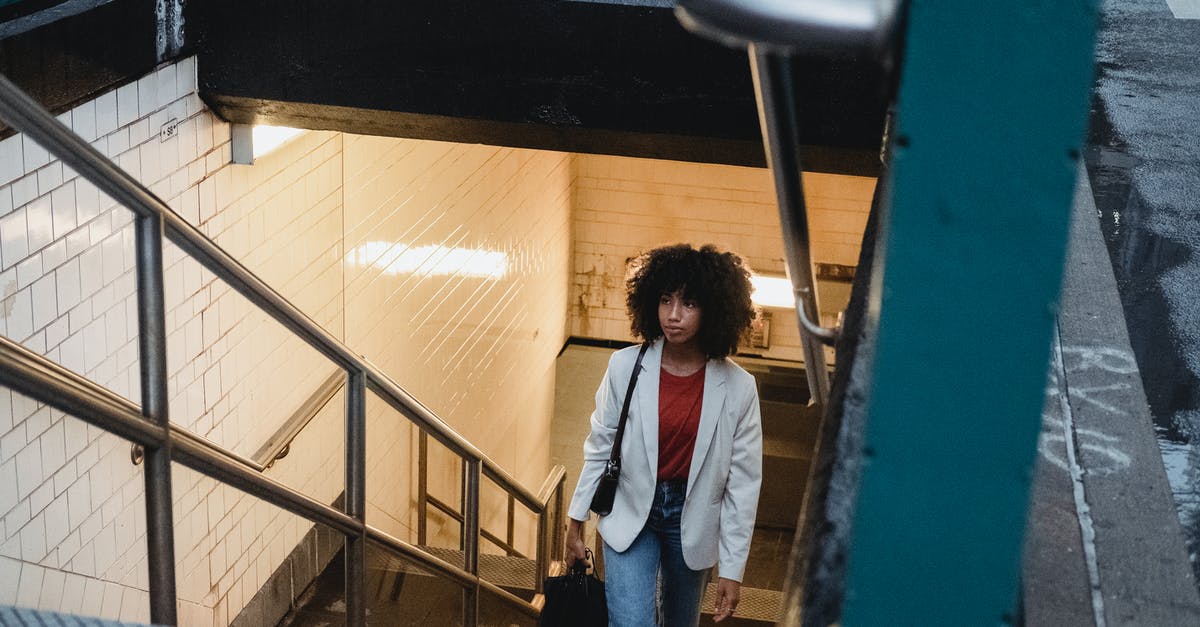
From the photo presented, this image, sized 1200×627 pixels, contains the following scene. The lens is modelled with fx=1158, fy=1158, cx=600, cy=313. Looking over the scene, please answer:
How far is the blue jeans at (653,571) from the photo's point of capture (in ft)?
11.1

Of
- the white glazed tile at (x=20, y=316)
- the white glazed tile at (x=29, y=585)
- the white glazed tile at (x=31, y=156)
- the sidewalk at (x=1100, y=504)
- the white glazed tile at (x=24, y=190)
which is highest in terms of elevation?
the white glazed tile at (x=31, y=156)

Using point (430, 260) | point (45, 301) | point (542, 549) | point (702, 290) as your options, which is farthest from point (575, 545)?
point (430, 260)

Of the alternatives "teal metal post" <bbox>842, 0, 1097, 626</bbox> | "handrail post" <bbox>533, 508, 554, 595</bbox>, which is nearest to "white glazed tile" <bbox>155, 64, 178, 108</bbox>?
"handrail post" <bbox>533, 508, 554, 595</bbox>

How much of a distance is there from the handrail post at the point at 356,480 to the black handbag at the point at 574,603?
58 cm

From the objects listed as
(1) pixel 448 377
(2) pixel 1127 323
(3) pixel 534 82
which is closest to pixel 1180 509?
(2) pixel 1127 323

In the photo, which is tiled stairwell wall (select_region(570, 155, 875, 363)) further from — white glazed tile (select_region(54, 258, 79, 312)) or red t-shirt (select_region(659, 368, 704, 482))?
red t-shirt (select_region(659, 368, 704, 482))

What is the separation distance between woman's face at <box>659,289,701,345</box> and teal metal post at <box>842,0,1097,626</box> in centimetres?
222

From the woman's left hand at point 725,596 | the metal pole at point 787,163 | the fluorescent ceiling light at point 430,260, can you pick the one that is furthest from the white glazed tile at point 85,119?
the metal pole at point 787,163

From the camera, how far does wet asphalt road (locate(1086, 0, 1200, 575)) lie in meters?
2.12

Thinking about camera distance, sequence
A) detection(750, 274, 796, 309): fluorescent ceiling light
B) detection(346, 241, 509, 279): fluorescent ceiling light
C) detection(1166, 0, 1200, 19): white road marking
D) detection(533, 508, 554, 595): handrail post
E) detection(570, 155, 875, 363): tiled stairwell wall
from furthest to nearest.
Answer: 1. detection(570, 155, 875, 363): tiled stairwell wall
2. detection(750, 274, 796, 309): fluorescent ceiling light
3. detection(346, 241, 509, 279): fluorescent ceiling light
4. detection(533, 508, 554, 595): handrail post
5. detection(1166, 0, 1200, 19): white road marking

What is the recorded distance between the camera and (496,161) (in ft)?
27.3

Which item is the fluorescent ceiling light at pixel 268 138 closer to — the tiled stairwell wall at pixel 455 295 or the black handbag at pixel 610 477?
the tiled stairwell wall at pixel 455 295

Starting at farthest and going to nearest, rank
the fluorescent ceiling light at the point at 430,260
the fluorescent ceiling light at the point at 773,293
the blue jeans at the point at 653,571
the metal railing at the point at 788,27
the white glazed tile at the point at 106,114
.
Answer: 1. the fluorescent ceiling light at the point at 773,293
2. the fluorescent ceiling light at the point at 430,260
3. the white glazed tile at the point at 106,114
4. the blue jeans at the point at 653,571
5. the metal railing at the point at 788,27

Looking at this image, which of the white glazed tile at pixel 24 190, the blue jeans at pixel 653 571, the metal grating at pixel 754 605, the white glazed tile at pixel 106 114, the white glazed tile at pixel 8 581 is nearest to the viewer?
the white glazed tile at pixel 8 581
